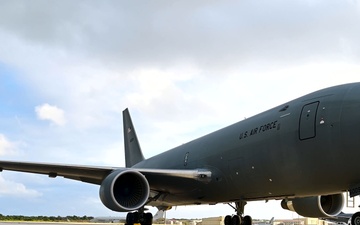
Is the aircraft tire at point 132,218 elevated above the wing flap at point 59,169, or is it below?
below

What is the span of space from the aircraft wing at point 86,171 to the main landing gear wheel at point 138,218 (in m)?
1.45

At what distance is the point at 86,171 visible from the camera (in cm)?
1406

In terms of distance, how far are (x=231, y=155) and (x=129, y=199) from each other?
10.6 feet

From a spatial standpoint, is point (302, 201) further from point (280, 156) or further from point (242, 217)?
point (280, 156)

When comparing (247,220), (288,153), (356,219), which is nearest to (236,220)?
(247,220)

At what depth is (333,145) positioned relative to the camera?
9.31 m

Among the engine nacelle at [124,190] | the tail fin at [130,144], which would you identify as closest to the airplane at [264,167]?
the engine nacelle at [124,190]

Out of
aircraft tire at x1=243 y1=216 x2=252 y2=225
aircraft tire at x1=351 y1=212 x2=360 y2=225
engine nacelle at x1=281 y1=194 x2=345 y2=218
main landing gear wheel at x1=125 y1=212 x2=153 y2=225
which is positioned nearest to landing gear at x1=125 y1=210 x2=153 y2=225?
main landing gear wheel at x1=125 y1=212 x2=153 y2=225

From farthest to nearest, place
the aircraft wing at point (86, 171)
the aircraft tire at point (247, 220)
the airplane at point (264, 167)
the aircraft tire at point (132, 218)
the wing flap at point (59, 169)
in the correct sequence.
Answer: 1. the aircraft tire at point (247, 220)
2. the aircraft tire at point (132, 218)
3. the wing flap at point (59, 169)
4. the aircraft wing at point (86, 171)
5. the airplane at point (264, 167)

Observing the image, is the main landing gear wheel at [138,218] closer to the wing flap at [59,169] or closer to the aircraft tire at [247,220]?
the wing flap at [59,169]

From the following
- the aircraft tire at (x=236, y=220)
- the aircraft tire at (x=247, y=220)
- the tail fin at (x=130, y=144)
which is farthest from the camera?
the tail fin at (x=130, y=144)

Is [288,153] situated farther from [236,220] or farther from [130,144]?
[130,144]

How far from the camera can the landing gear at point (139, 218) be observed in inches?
584

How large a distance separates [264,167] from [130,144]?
1313 cm
